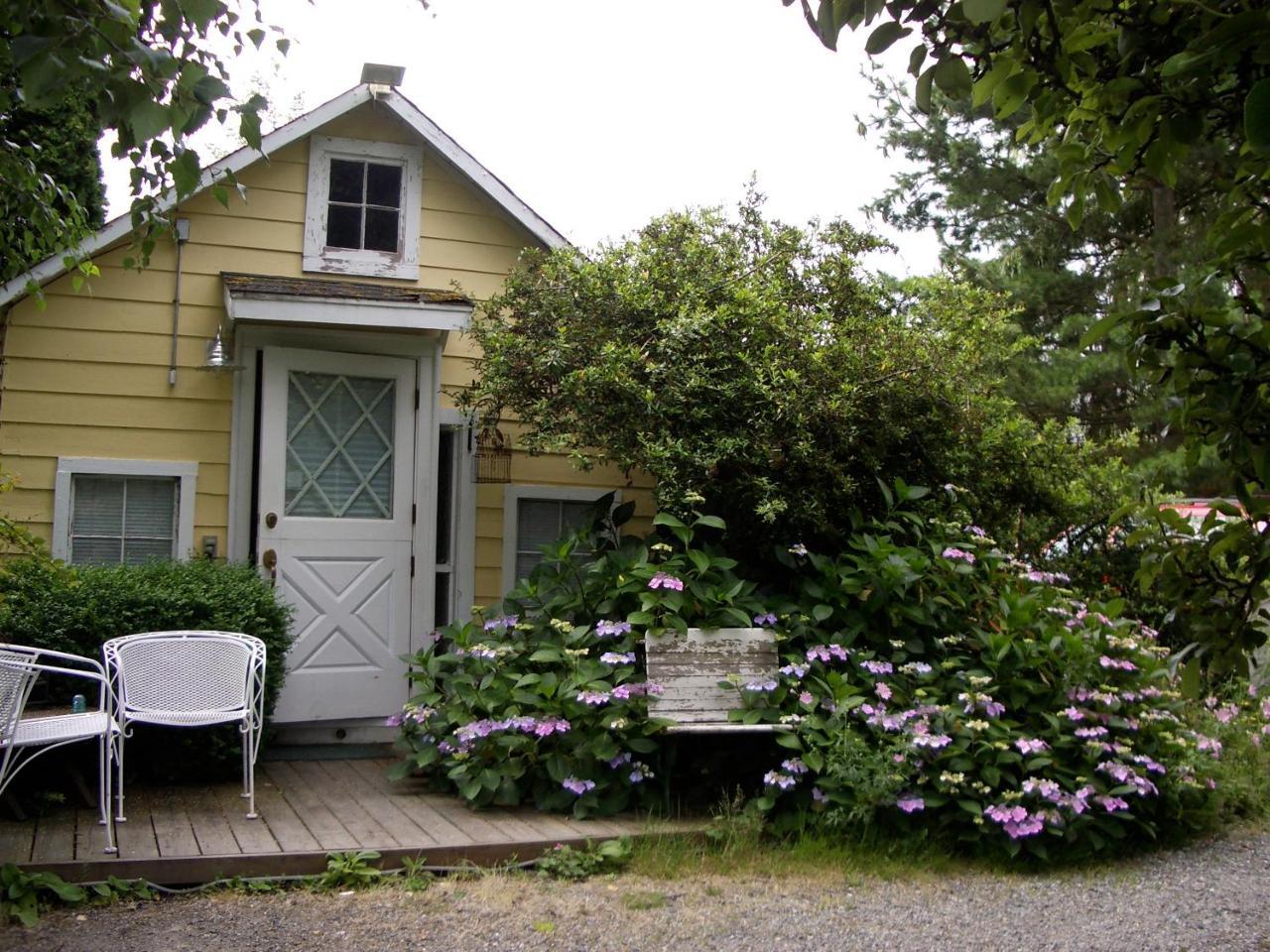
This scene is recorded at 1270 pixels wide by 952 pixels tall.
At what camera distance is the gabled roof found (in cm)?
690

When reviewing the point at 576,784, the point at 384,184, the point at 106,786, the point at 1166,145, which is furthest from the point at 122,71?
the point at 384,184

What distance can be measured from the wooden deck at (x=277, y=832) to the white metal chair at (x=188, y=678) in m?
0.20

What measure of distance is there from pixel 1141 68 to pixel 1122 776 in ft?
11.8

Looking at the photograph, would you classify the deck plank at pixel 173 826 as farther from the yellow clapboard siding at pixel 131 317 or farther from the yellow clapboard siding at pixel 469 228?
the yellow clapboard siding at pixel 469 228

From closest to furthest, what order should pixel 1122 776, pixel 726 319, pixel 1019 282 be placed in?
pixel 1122 776, pixel 726 319, pixel 1019 282

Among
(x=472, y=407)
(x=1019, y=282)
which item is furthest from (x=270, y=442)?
(x=1019, y=282)

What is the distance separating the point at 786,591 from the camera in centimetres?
700

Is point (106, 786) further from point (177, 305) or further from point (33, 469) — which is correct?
point (177, 305)

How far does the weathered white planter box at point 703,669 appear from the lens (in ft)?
19.1

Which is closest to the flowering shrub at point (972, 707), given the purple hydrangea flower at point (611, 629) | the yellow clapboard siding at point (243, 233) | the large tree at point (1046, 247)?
the purple hydrangea flower at point (611, 629)

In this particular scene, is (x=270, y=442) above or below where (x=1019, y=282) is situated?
below

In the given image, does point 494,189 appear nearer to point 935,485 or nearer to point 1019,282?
point 935,485

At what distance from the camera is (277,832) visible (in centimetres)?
518

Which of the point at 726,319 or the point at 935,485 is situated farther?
the point at 935,485
